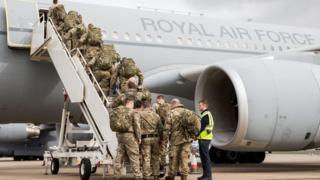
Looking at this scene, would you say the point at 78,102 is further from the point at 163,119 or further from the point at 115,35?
the point at 115,35

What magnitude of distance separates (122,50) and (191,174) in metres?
3.55

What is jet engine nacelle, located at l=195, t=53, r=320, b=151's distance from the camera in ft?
33.9

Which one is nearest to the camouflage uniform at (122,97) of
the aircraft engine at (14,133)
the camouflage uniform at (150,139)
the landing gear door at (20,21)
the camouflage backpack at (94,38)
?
the camouflage uniform at (150,139)

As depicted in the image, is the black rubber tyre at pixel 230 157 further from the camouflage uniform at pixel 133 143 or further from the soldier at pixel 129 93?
the camouflage uniform at pixel 133 143

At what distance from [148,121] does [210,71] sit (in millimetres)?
3214

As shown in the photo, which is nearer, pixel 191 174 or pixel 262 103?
pixel 262 103

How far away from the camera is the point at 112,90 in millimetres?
10055

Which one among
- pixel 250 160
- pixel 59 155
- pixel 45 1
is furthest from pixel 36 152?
pixel 59 155

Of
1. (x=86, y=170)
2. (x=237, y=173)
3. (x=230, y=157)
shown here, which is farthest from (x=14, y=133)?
(x=86, y=170)

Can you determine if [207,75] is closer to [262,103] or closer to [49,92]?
[262,103]

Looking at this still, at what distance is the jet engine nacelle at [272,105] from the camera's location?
1032 centimetres

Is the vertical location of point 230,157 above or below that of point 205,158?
above

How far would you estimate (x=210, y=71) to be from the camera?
11422 millimetres

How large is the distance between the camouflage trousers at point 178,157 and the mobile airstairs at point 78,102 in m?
0.92
